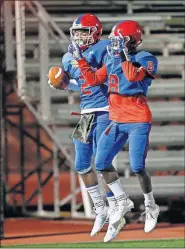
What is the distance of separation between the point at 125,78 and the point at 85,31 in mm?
556

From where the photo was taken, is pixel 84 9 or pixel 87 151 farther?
pixel 84 9

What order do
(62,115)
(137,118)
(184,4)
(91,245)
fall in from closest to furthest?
(137,118) → (91,245) → (62,115) → (184,4)

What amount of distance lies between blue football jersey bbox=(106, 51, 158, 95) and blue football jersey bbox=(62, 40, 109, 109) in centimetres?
14

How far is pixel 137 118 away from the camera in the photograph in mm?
11461

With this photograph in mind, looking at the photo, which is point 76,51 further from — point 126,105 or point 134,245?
point 134,245

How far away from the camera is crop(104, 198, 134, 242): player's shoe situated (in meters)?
11.4

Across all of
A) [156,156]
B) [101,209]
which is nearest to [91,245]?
[156,156]

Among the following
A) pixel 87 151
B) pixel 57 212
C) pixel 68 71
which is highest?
pixel 68 71

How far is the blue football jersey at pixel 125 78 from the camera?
11.4 m

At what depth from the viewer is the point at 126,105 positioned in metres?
11.4

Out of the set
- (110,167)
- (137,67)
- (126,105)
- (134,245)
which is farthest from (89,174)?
(134,245)

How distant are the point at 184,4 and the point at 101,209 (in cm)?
887

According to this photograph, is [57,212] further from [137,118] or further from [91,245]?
[137,118]

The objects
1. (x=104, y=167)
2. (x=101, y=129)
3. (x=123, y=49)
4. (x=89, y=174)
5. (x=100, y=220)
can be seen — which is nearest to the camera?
(x=123, y=49)
